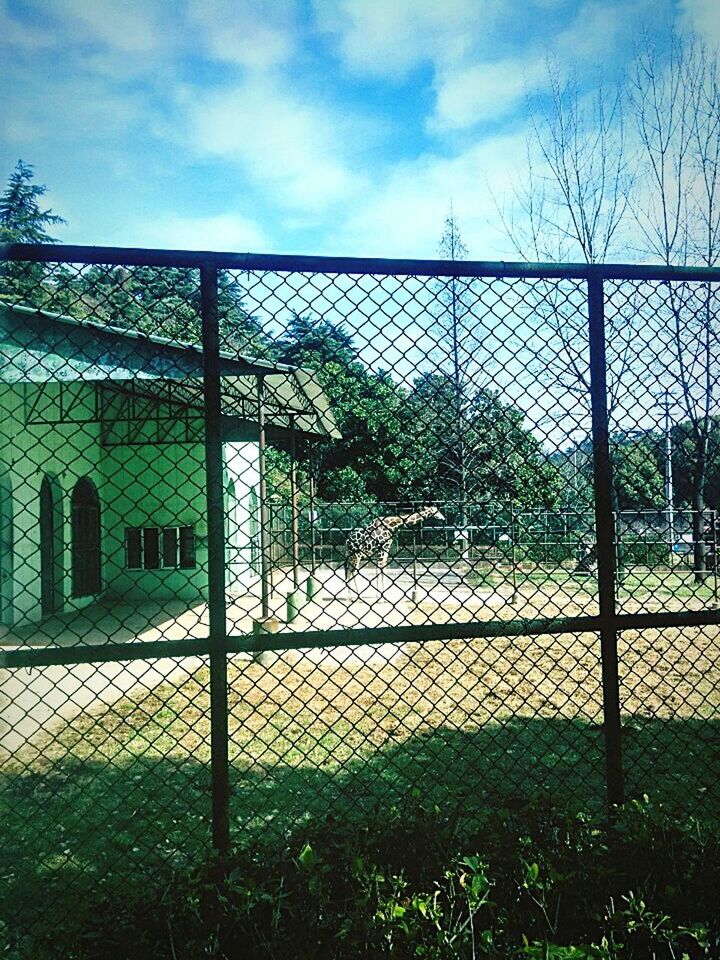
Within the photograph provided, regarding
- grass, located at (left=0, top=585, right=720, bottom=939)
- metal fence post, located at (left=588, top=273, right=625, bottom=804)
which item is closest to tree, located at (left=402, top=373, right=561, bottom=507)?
metal fence post, located at (left=588, top=273, right=625, bottom=804)

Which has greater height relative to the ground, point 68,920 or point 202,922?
point 202,922

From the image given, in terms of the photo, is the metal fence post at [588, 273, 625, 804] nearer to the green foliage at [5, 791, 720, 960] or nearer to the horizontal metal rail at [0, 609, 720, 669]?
the horizontal metal rail at [0, 609, 720, 669]

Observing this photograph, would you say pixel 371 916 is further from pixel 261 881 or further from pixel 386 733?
pixel 386 733

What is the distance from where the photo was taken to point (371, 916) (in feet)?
6.24

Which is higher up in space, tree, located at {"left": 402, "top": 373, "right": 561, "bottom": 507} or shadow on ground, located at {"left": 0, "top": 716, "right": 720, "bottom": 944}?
tree, located at {"left": 402, "top": 373, "right": 561, "bottom": 507}

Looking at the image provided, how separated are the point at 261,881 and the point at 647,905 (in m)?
1.16

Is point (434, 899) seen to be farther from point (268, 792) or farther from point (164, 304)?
point (164, 304)

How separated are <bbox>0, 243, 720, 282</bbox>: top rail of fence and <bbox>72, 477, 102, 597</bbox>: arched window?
10.7 m

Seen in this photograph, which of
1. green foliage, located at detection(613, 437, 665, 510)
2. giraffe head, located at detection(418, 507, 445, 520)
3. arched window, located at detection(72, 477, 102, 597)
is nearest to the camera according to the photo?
green foliage, located at detection(613, 437, 665, 510)

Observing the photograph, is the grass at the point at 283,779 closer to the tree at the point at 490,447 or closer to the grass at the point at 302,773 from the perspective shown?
the grass at the point at 302,773

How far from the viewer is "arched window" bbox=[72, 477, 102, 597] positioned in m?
12.3

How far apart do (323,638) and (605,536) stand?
1.13 meters

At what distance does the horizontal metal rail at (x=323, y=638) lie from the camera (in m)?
2.23

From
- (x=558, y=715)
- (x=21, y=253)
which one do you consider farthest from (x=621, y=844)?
(x=558, y=715)
